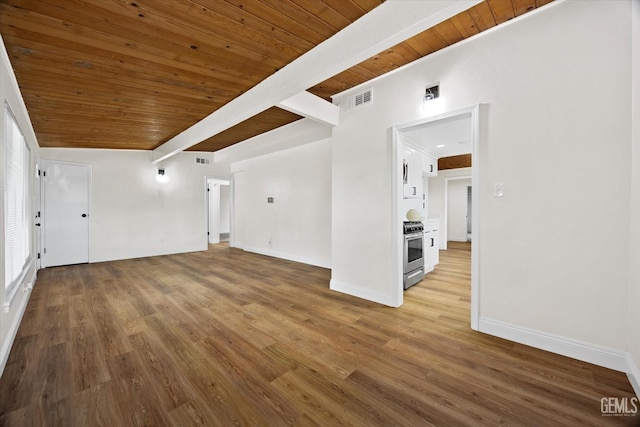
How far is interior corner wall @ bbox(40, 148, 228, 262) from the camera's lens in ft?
19.4

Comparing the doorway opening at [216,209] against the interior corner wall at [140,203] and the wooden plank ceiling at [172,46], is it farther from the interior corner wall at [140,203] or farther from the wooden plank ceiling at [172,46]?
the wooden plank ceiling at [172,46]

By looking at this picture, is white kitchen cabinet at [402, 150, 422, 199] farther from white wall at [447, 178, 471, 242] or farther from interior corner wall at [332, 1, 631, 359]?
white wall at [447, 178, 471, 242]

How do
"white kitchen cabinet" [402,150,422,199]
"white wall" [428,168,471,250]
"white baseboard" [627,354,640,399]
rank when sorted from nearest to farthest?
"white baseboard" [627,354,640,399] < "white kitchen cabinet" [402,150,422,199] < "white wall" [428,168,471,250]

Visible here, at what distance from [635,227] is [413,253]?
2.33 meters

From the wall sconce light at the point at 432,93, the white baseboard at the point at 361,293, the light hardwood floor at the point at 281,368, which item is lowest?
the light hardwood floor at the point at 281,368

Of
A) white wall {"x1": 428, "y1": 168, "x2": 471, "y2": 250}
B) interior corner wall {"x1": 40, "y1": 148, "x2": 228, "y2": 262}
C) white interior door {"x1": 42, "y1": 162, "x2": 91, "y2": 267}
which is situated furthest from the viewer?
white wall {"x1": 428, "y1": 168, "x2": 471, "y2": 250}

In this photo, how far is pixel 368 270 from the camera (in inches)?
136

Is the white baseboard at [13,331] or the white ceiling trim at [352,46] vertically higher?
the white ceiling trim at [352,46]

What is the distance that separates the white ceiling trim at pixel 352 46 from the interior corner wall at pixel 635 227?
1.33 metres

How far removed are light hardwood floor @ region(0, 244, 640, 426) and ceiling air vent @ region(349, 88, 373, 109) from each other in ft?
8.40

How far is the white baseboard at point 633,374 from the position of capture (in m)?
1.69

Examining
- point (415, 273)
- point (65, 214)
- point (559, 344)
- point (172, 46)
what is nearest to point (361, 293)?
point (415, 273)

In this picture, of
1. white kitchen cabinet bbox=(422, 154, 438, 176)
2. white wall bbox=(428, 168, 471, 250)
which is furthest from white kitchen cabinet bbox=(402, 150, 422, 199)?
white wall bbox=(428, 168, 471, 250)

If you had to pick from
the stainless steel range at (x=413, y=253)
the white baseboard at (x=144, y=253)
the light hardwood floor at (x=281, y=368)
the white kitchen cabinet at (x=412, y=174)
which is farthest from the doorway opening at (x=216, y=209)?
the stainless steel range at (x=413, y=253)
